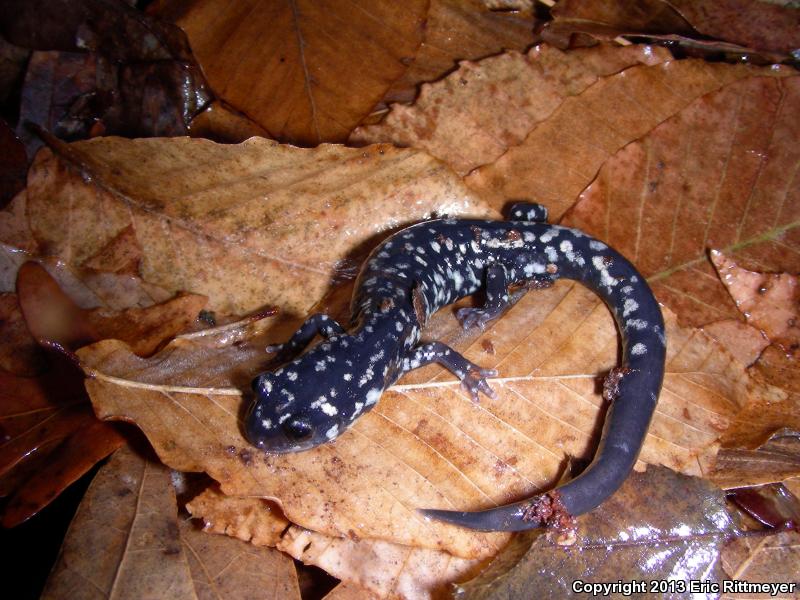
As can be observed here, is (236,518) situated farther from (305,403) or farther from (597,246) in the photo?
(597,246)

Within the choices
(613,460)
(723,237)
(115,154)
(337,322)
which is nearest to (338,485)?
(337,322)

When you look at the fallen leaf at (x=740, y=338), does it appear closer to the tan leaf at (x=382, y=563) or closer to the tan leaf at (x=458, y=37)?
the tan leaf at (x=382, y=563)

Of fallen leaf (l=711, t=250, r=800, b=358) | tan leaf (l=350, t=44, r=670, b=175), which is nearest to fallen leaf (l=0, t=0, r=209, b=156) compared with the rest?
tan leaf (l=350, t=44, r=670, b=175)

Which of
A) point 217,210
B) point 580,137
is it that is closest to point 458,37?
point 580,137

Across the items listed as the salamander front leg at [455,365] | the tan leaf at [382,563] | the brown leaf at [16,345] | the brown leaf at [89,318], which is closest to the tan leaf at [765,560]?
the tan leaf at [382,563]

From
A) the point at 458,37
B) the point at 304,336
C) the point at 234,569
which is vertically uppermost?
the point at 458,37

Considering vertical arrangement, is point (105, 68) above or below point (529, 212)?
above
